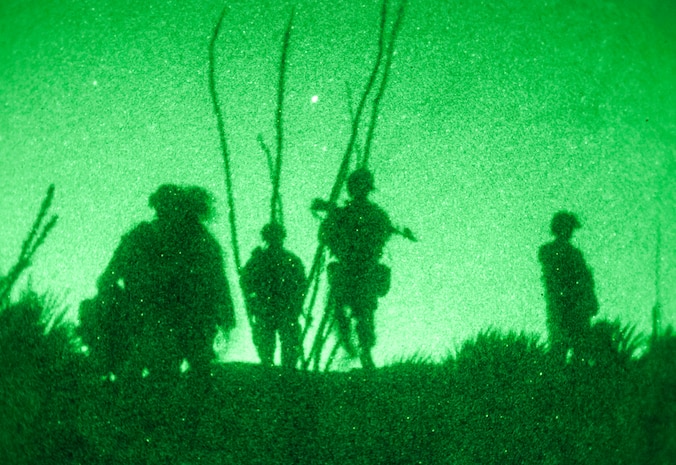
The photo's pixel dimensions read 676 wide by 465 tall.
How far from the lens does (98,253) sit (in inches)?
71.9

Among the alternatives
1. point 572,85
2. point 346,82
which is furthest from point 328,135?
point 572,85

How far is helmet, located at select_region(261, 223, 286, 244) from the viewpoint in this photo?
1.89m

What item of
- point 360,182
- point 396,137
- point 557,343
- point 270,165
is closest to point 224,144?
point 270,165

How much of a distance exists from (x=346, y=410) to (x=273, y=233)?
32.1 inches

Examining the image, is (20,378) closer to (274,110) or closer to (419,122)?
(274,110)

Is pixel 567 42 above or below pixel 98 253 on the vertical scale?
above

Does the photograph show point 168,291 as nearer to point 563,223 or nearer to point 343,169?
point 343,169

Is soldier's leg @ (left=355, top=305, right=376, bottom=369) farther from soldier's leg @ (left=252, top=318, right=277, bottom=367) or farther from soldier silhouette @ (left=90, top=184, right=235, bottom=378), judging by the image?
soldier silhouette @ (left=90, top=184, right=235, bottom=378)

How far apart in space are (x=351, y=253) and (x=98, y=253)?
1.11 metres

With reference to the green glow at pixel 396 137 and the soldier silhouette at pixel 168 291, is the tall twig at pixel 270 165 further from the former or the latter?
the soldier silhouette at pixel 168 291

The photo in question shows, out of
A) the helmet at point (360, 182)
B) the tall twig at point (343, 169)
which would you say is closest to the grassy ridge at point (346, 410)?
the tall twig at point (343, 169)

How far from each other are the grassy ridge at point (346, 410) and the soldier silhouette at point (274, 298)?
0.11 meters

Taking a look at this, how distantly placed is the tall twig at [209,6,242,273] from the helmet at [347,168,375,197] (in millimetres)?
548

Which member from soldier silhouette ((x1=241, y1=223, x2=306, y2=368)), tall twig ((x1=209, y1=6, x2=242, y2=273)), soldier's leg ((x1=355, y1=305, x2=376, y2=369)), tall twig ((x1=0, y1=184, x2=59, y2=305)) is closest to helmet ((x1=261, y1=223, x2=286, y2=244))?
soldier silhouette ((x1=241, y1=223, x2=306, y2=368))
